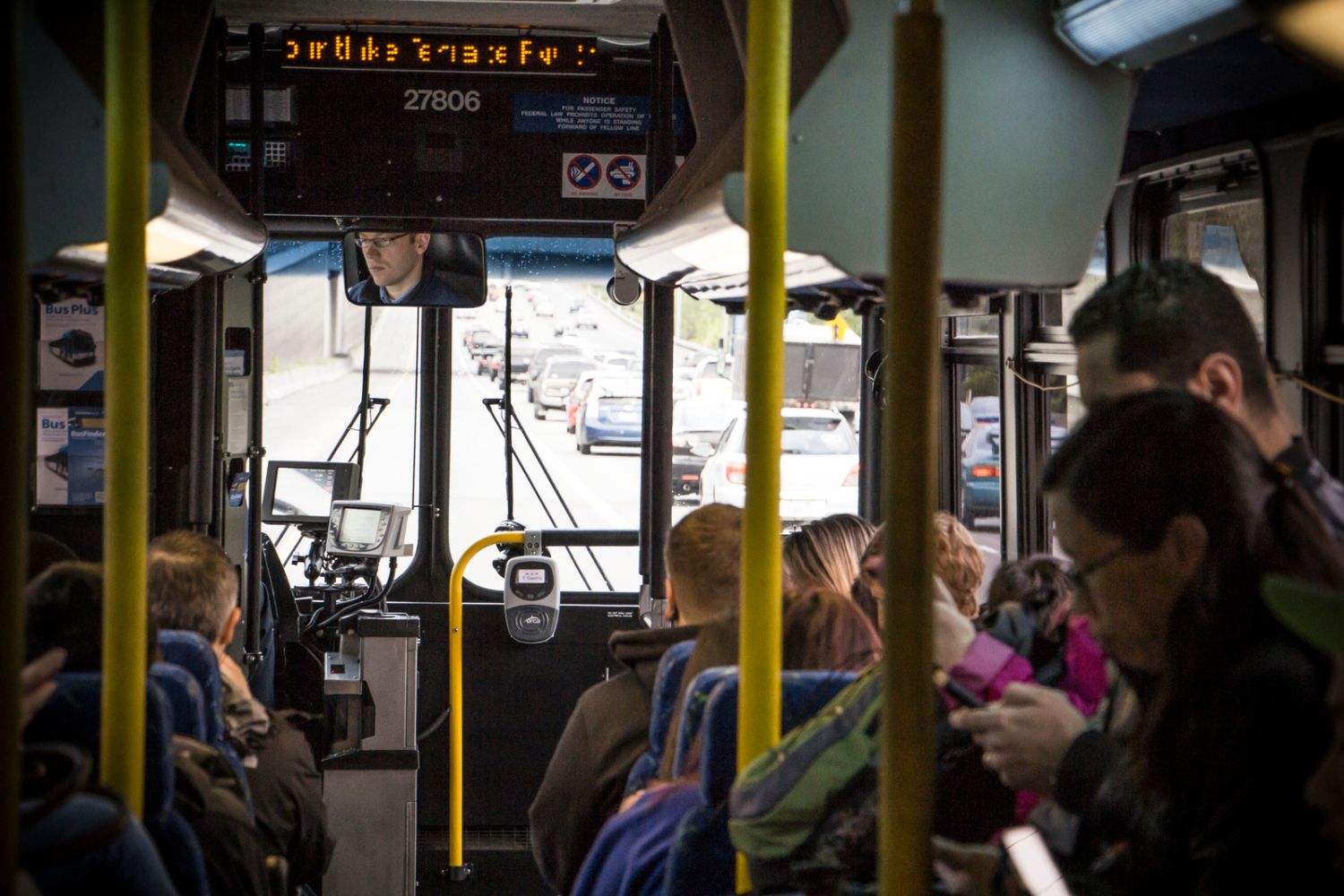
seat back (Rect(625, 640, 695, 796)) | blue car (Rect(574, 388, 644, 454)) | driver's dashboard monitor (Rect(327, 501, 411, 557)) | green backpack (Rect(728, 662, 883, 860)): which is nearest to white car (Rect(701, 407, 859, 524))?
blue car (Rect(574, 388, 644, 454))

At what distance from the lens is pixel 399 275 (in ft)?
18.5

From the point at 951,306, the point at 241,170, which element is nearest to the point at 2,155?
the point at 951,306

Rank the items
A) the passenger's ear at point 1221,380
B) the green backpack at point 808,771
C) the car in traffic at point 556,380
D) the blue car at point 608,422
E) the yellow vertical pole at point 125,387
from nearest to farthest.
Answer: the yellow vertical pole at point 125,387 < the green backpack at point 808,771 < the passenger's ear at point 1221,380 < the car in traffic at point 556,380 < the blue car at point 608,422

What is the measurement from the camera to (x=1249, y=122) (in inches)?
129

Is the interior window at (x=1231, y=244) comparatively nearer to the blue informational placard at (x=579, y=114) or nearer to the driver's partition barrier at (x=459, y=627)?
the blue informational placard at (x=579, y=114)

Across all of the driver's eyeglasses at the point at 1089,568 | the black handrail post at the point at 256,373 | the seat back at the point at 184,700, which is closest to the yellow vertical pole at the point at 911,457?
the driver's eyeglasses at the point at 1089,568

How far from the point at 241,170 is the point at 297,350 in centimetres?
95

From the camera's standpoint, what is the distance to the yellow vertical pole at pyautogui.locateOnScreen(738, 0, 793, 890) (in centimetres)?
212

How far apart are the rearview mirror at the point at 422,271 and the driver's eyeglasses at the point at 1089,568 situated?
4108 millimetres

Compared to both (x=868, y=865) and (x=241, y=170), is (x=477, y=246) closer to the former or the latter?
(x=241, y=170)

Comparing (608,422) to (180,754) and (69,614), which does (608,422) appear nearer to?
(180,754)

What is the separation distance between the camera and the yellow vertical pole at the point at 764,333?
2.12m

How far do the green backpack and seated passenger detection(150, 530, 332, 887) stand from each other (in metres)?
1.68

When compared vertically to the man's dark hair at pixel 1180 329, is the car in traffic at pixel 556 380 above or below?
above
